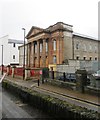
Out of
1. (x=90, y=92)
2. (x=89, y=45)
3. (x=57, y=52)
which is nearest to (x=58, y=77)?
(x=90, y=92)

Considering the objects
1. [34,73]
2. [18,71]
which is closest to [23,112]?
[34,73]

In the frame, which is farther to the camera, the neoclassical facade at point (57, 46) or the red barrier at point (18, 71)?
the neoclassical facade at point (57, 46)

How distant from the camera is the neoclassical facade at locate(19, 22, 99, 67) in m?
42.0

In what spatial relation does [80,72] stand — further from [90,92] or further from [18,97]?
[18,97]

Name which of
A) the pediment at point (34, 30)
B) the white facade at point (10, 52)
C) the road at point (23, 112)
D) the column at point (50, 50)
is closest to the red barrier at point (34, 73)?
the column at point (50, 50)

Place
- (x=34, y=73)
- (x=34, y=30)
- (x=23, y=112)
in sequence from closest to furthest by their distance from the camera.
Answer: (x=23, y=112) → (x=34, y=73) → (x=34, y=30)

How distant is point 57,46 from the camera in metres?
42.7

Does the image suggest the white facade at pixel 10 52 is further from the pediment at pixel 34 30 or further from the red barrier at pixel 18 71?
the red barrier at pixel 18 71

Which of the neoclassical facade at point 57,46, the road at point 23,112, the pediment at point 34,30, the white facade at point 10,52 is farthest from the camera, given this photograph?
the white facade at point 10,52

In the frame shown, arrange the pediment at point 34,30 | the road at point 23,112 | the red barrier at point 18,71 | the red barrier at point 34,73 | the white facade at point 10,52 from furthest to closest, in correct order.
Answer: the white facade at point 10,52 → the pediment at point 34,30 → the red barrier at point 18,71 → the red barrier at point 34,73 → the road at point 23,112

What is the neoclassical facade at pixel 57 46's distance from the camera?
1652 inches

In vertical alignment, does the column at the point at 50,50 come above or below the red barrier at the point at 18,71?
above

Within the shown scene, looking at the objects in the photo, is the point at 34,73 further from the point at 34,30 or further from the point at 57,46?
the point at 34,30

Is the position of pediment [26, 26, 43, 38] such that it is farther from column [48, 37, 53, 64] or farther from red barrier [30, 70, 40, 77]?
red barrier [30, 70, 40, 77]
